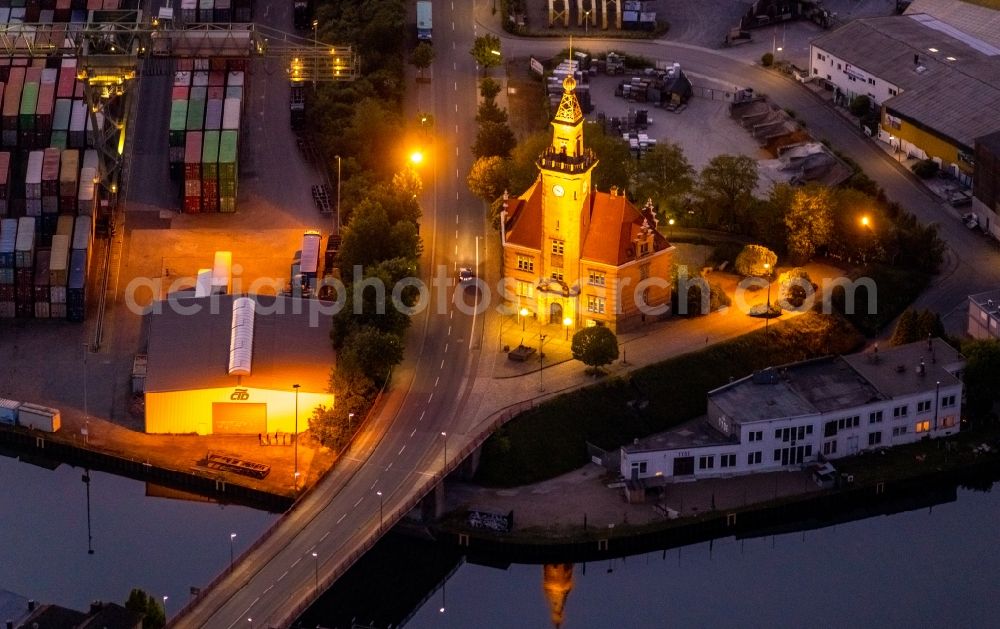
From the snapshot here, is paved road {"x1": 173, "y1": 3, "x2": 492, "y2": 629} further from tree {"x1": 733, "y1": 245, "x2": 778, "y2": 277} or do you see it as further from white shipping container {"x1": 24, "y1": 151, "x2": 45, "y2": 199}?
white shipping container {"x1": 24, "y1": 151, "x2": 45, "y2": 199}

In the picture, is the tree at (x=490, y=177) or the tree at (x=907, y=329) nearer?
the tree at (x=907, y=329)

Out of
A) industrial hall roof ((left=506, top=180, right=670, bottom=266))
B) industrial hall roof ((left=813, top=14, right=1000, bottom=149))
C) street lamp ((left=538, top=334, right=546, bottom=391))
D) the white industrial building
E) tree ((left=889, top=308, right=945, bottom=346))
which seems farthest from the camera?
industrial hall roof ((left=813, top=14, right=1000, bottom=149))

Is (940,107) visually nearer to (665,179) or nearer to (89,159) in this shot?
(665,179)

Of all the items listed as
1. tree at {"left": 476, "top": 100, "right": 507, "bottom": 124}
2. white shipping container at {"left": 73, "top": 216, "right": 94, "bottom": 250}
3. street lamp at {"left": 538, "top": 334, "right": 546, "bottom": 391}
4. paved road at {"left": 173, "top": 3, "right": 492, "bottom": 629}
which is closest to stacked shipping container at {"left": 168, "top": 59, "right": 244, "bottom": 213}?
white shipping container at {"left": 73, "top": 216, "right": 94, "bottom": 250}

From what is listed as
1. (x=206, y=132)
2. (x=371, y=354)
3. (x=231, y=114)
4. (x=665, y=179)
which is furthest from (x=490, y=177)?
(x=371, y=354)

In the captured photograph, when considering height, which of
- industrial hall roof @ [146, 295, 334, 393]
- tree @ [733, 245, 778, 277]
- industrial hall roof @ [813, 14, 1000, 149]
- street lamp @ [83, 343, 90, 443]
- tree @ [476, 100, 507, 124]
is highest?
industrial hall roof @ [813, 14, 1000, 149]

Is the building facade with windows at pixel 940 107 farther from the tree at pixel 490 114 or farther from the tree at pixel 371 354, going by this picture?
the tree at pixel 371 354

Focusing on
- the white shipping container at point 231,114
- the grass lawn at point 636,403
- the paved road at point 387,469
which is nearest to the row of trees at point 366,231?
the paved road at point 387,469

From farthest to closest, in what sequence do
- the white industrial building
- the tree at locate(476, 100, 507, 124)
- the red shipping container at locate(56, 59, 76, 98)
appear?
the tree at locate(476, 100, 507, 124)
the red shipping container at locate(56, 59, 76, 98)
the white industrial building
